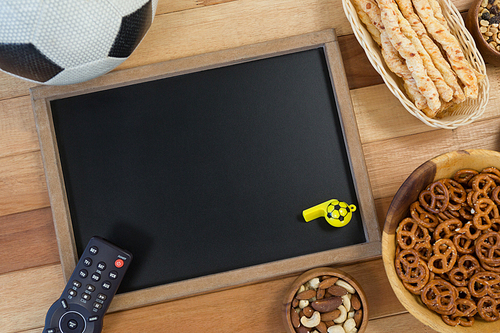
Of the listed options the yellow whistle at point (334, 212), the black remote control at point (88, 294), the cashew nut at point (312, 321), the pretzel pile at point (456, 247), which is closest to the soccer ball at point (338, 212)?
the yellow whistle at point (334, 212)

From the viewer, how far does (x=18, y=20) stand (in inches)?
22.6

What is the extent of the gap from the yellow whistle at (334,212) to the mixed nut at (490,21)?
54 cm

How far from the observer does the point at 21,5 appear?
22.0 inches

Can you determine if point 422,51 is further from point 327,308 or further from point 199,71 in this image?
point 327,308

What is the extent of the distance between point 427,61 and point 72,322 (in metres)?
1.02

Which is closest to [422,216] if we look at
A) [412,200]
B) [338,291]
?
[412,200]

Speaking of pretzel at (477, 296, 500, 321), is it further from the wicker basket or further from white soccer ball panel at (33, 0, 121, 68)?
white soccer ball panel at (33, 0, 121, 68)

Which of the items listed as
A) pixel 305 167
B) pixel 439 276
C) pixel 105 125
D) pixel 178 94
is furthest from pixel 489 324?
pixel 105 125

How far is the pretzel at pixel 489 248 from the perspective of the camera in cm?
81

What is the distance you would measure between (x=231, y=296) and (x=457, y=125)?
27.5 inches

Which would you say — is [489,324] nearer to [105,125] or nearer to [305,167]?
[305,167]

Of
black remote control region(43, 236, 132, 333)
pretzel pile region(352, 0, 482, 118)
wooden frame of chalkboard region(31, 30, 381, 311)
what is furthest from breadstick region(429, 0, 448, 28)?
black remote control region(43, 236, 132, 333)

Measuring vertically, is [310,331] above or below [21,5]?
below

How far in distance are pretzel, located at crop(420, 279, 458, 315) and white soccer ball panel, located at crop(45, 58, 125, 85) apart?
0.82 metres
